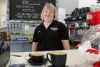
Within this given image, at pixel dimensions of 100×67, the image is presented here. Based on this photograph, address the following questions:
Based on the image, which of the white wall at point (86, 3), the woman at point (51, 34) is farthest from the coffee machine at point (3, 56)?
the white wall at point (86, 3)

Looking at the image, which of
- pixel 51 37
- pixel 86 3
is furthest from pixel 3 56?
pixel 86 3

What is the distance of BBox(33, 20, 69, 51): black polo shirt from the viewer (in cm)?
233

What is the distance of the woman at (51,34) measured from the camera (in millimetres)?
2334

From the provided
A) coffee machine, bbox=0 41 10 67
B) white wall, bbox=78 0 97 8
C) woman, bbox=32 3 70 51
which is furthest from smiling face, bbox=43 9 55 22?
white wall, bbox=78 0 97 8

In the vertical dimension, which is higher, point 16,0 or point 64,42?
point 16,0

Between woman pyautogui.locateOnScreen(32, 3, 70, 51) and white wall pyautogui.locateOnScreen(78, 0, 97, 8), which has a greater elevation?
white wall pyautogui.locateOnScreen(78, 0, 97, 8)

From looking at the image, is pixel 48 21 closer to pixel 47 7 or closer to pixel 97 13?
pixel 47 7

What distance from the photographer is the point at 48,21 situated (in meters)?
2.38

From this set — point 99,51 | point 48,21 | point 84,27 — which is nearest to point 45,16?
point 48,21

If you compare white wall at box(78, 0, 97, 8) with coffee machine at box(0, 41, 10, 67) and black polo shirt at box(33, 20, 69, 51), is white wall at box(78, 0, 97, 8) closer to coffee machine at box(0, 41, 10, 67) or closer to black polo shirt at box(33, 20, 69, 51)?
black polo shirt at box(33, 20, 69, 51)

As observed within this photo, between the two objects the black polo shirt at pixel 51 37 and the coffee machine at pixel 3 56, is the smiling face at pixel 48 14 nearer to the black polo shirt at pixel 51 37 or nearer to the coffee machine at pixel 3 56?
the black polo shirt at pixel 51 37

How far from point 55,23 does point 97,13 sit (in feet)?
4.34

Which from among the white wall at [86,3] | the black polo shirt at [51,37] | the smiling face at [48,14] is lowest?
the black polo shirt at [51,37]

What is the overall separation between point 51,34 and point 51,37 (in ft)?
0.12
